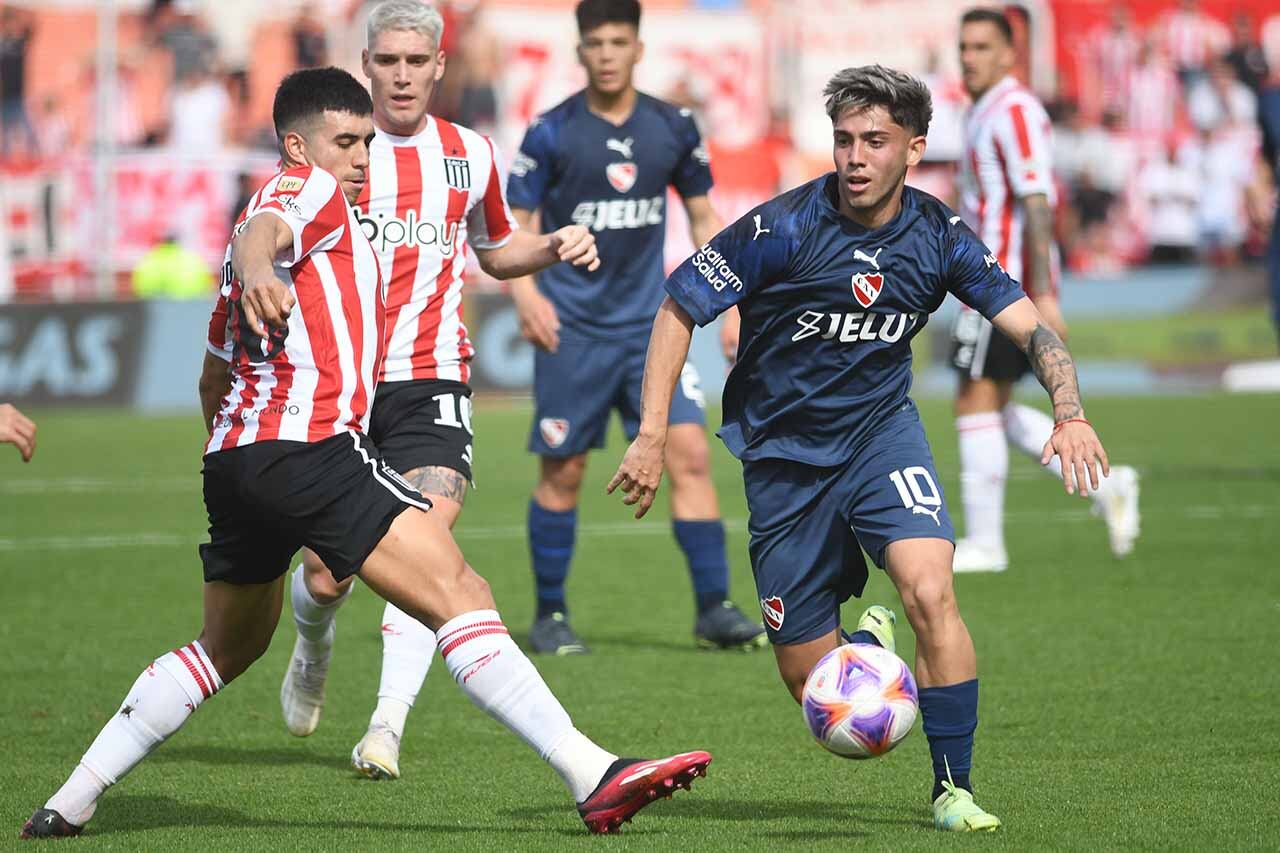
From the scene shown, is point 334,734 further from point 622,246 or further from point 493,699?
point 622,246

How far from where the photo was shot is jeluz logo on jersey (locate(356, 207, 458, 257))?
6484 millimetres

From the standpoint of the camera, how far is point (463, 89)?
22906 millimetres

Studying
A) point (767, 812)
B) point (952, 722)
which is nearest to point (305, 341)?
Answer: point (767, 812)

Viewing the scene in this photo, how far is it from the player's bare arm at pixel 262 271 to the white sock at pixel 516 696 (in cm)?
94

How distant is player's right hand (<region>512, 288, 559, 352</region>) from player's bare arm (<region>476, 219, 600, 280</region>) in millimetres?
1429

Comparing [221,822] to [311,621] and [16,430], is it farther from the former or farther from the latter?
[16,430]

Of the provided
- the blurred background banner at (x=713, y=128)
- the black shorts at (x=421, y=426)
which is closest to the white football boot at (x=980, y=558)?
the black shorts at (x=421, y=426)

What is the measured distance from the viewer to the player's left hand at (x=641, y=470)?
5121 mm

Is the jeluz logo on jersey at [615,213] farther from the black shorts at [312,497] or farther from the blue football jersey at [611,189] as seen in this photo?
the black shorts at [312,497]

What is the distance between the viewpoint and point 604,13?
26.9 ft

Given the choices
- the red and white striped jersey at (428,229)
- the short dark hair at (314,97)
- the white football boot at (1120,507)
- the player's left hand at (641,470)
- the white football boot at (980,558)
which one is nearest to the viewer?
the player's left hand at (641,470)

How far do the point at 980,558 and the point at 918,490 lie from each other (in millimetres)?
4923

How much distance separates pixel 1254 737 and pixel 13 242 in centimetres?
1801

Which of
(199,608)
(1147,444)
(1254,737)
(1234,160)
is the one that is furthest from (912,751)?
(1234,160)
